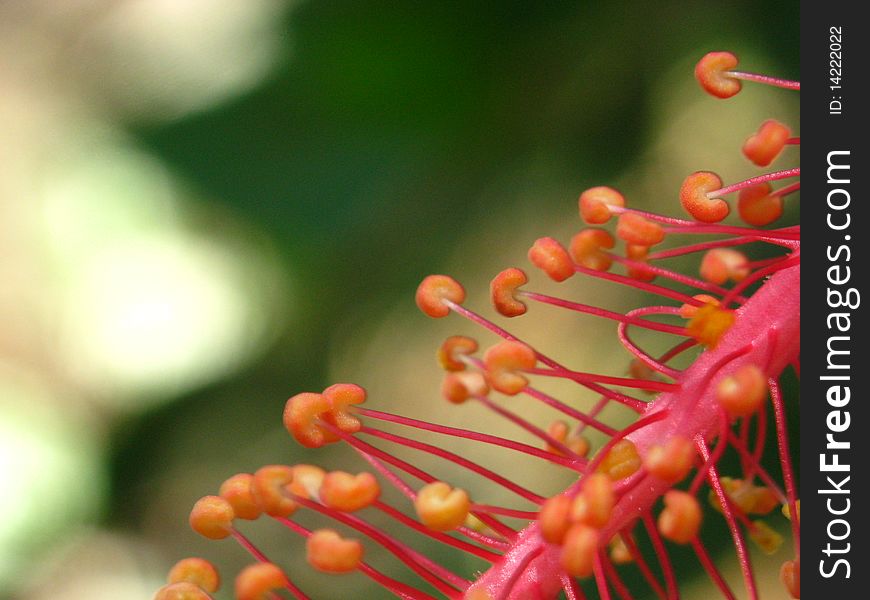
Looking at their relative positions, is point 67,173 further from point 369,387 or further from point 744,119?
point 744,119

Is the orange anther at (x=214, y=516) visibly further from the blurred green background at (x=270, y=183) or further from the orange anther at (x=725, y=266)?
the blurred green background at (x=270, y=183)

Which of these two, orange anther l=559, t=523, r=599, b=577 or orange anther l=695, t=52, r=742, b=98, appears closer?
orange anther l=559, t=523, r=599, b=577

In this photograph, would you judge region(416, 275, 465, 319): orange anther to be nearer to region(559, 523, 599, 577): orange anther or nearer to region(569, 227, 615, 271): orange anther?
region(569, 227, 615, 271): orange anther

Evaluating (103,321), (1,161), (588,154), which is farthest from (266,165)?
(1,161)

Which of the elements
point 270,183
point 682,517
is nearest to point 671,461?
point 682,517

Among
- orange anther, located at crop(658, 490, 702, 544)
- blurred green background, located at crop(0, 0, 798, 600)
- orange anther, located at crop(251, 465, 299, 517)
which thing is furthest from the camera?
blurred green background, located at crop(0, 0, 798, 600)

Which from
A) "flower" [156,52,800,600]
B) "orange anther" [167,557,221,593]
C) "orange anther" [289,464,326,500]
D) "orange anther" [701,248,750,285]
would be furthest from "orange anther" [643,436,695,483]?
"orange anther" [167,557,221,593]

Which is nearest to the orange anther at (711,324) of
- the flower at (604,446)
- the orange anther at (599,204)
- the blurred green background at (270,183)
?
the flower at (604,446)
